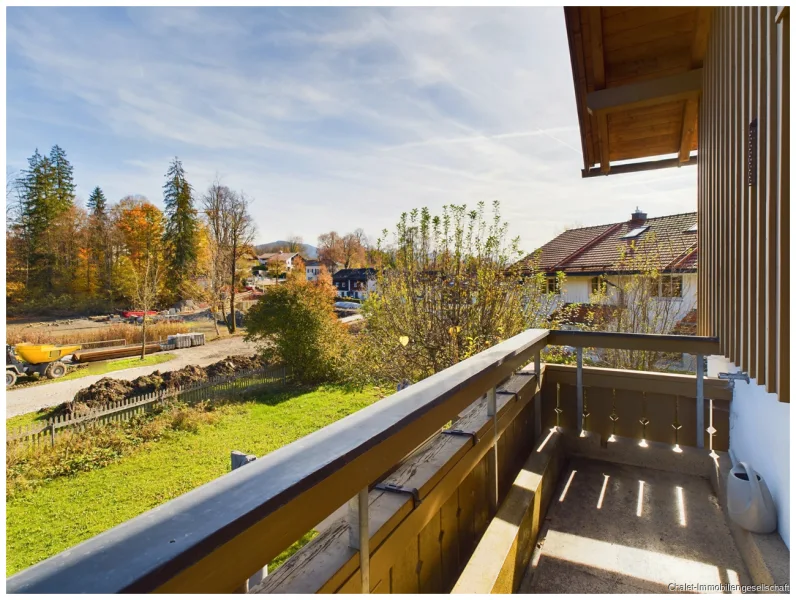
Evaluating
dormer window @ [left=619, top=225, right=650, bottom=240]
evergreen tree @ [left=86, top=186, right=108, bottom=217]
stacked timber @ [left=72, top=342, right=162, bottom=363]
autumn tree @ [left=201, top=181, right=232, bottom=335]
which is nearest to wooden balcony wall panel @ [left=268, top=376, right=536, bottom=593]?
dormer window @ [left=619, top=225, right=650, bottom=240]

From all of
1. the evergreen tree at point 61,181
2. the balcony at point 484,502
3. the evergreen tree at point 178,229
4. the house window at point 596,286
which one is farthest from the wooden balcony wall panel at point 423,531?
the evergreen tree at point 61,181

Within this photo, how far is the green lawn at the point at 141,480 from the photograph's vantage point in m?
5.06

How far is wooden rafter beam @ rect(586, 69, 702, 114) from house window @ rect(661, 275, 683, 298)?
5326mm

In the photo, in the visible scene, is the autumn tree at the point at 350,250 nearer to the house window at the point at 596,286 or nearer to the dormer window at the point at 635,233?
the dormer window at the point at 635,233

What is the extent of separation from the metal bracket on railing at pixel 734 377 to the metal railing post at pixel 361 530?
5.61ft

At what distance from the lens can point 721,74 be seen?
2.07 metres

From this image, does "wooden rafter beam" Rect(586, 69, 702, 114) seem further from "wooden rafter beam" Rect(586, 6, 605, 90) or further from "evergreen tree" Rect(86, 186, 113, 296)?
"evergreen tree" Rect(86, 186, 113, 296)

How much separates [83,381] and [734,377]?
14066mm

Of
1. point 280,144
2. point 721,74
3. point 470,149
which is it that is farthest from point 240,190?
point 721,74

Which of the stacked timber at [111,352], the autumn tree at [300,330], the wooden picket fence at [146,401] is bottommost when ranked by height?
the wooden picket fence at [146,401]

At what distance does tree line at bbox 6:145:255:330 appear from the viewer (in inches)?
642

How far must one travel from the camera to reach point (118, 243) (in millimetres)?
19109

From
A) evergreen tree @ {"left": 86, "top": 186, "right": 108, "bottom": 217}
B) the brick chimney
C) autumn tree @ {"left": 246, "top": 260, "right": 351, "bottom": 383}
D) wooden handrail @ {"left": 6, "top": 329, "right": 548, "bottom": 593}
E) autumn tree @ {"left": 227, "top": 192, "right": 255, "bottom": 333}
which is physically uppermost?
evergreen tree @ {"left": 86, "top": 186, "right": 108, "bottom": 217}

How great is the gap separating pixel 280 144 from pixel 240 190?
619 cm
